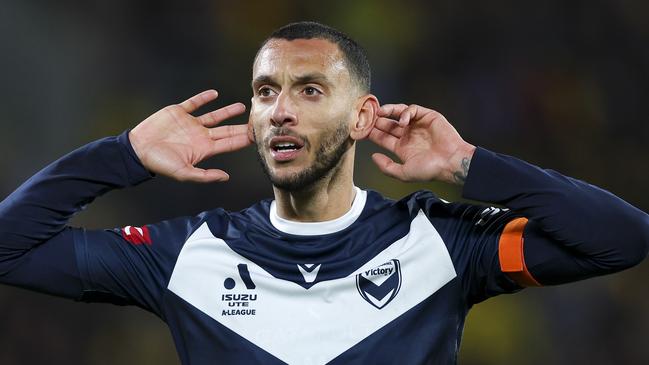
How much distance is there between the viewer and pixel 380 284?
343cm

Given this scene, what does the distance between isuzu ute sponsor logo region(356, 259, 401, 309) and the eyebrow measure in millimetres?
710

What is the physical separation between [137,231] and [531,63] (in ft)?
15.1

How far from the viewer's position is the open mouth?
3.46m

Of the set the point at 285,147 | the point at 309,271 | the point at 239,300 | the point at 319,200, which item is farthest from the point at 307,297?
the point at 285,147

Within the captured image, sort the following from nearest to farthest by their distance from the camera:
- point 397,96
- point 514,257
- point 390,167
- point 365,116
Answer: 1. point 514,257
2. point 390,167
3. point 365,116
4. point 397,96

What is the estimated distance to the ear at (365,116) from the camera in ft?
12.1

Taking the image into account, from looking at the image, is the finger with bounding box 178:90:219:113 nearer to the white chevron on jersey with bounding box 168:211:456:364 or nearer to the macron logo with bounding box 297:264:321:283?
the white chevron on jersey with bounding box 168:211:456:364

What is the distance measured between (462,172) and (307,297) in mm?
697

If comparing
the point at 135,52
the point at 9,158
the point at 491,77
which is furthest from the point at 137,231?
the point at 491,77

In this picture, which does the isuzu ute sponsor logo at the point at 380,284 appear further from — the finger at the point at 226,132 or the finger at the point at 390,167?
the finger at the point at 226,132

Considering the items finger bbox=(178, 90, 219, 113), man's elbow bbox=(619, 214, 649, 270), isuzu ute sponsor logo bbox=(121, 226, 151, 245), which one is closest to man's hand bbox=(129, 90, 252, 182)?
finger bbox=(178, 90, 219, 113)

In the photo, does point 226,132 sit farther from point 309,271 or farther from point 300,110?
point 309,271

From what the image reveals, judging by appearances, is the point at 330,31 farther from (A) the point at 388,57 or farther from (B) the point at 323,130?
(A) the point at 388,57

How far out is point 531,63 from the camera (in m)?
7.45
